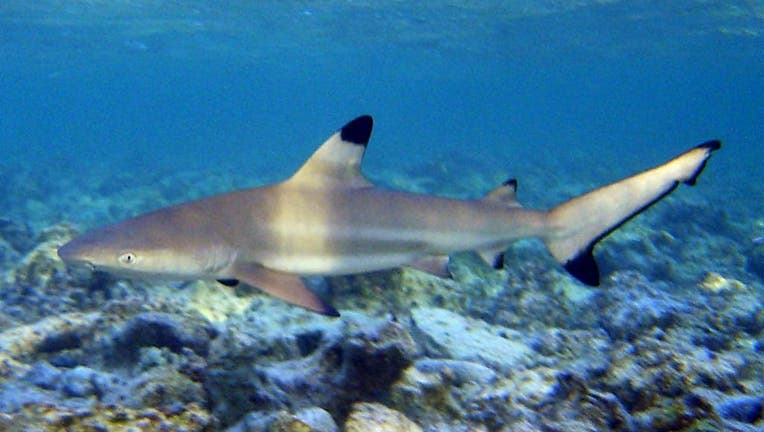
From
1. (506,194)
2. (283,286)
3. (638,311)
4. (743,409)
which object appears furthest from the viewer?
(638,311)

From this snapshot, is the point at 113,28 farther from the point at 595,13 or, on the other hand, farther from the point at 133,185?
the point at 595,13

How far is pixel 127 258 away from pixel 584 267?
132 inches

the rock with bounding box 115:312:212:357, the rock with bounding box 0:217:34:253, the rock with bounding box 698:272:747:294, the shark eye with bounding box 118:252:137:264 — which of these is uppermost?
the shark eye with bounding box 118:252:137:264

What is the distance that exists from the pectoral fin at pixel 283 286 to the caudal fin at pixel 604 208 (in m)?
2.15

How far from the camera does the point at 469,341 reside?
5297 millimetres

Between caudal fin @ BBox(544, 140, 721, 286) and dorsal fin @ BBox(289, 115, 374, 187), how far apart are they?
1.64m

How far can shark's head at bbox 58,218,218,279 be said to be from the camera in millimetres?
3676

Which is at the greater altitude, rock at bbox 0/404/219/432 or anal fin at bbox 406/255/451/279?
rock at bbox 0/404/219/432

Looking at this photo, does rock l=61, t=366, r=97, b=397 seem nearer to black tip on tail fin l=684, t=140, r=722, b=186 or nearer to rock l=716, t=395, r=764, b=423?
rock l=716, t=395, r=764, b=423

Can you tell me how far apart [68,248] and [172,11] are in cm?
3152

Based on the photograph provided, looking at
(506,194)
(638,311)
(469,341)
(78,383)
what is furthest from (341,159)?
(638,311)

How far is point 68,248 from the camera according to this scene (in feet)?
12.2

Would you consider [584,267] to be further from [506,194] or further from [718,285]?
[718,285]

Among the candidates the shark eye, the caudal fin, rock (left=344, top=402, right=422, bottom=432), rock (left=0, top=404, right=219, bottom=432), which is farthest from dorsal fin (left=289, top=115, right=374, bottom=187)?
rock (left=0, top=404, right=219, bottom=432)
